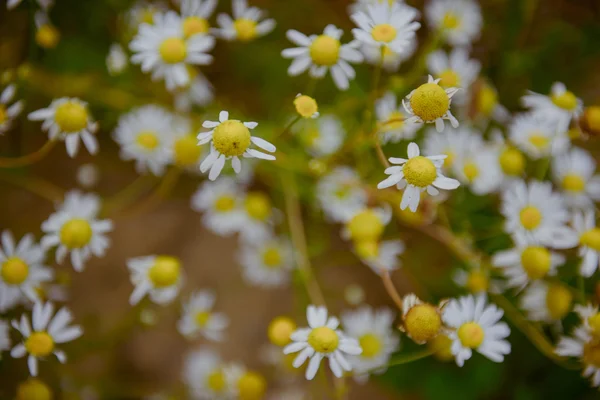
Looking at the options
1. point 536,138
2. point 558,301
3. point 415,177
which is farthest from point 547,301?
point 415,177

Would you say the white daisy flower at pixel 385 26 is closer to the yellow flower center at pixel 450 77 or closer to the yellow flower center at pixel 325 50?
the yellow flower center at pixel 325 50

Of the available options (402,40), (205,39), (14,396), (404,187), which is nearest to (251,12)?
(205,39)

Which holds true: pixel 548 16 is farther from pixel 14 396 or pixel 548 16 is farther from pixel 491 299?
pixel 14 396

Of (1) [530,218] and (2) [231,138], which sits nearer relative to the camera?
(2) [231,138]

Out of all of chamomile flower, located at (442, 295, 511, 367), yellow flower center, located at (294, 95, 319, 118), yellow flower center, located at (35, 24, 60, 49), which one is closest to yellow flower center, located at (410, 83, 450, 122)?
yellow flower center, located at (294, 95, 319, 118)

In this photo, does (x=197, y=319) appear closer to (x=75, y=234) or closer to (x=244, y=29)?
(x=75, y=234)

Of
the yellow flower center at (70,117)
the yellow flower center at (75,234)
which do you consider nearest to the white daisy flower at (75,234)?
the yellow flower center at (75,234)

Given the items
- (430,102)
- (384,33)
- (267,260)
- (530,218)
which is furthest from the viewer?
(267,260)
